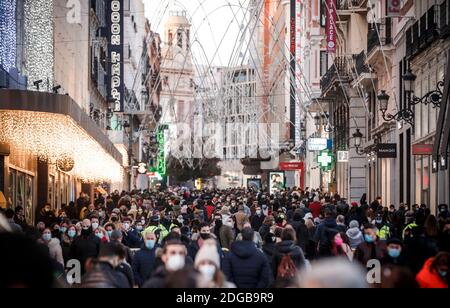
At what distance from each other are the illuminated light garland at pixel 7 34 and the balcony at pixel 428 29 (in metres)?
11.2

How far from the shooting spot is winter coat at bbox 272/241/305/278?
1461 cm

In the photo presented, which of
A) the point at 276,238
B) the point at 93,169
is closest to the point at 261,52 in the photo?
the point at 93,169

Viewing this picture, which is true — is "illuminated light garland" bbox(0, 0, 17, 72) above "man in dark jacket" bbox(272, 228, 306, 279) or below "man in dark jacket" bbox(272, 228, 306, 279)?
above

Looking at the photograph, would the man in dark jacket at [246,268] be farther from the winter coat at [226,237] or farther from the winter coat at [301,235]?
the winter coat at [301,235]

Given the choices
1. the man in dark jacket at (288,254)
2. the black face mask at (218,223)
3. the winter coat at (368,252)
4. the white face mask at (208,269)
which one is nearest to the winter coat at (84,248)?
the man in dark jacket at (288,254)

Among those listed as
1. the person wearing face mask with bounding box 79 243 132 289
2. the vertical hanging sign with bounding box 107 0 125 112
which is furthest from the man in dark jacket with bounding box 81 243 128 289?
the vertical hanging sign with bounding box 107 0 125 112

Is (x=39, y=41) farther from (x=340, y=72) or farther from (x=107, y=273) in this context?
(x=107, y=273)

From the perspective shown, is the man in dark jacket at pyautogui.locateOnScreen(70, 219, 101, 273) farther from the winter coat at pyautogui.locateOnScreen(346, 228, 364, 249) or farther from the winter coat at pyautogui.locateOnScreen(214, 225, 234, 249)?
the winter coat at pyautogui.locateOnScreen(346, 228, 364, 249)

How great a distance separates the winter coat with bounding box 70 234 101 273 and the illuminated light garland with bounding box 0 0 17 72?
1163 centimetres

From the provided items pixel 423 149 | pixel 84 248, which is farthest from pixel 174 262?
pixel 423 149

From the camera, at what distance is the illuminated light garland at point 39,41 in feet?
117

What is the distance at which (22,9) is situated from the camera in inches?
1321

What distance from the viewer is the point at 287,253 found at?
14711mm
